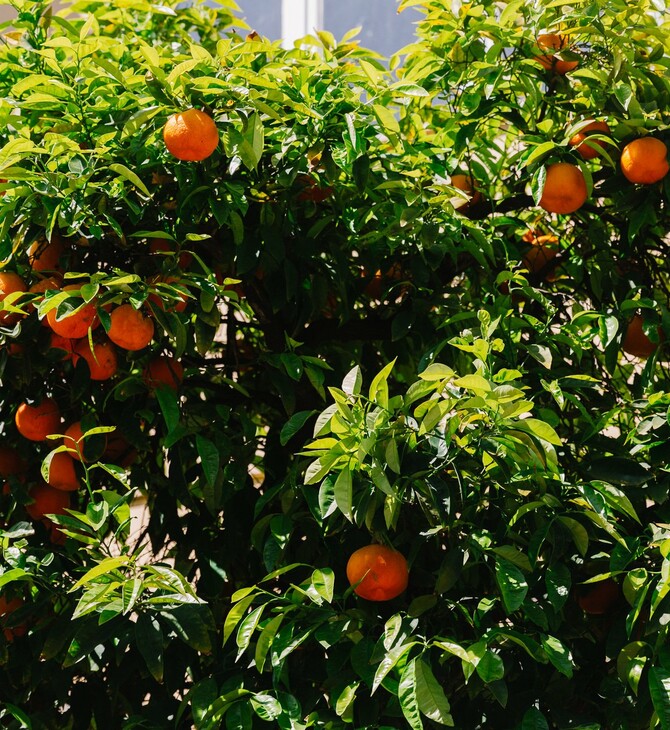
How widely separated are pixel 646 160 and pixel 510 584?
70cm

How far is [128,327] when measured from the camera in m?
1.30

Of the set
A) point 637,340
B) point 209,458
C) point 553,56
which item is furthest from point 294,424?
point 553,56

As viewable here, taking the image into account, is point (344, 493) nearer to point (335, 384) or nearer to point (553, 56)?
point (335, 384)

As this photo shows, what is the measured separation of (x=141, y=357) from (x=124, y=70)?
0.50 metres

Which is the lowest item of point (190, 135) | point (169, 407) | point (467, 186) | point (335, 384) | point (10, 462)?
point (10, 462)

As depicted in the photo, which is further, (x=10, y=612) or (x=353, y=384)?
(x=10, y=612)

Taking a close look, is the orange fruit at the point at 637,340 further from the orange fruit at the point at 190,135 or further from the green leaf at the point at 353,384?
the orange fruit at the point at 190,135

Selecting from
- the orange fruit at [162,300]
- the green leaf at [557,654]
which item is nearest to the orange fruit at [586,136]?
the orange fruit at [162,300]

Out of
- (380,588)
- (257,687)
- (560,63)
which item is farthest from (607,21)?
(257,687)

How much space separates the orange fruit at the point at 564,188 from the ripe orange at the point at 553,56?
20cm

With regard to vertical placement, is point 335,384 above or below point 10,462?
above

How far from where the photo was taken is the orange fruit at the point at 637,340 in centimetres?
162

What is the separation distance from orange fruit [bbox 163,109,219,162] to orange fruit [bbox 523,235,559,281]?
2.45 ft

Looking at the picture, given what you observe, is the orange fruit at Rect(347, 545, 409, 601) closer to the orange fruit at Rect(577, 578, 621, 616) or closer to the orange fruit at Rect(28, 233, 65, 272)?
the orange fruit at Rect(577, 578, 621, 616)
